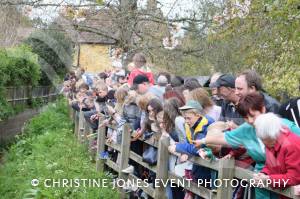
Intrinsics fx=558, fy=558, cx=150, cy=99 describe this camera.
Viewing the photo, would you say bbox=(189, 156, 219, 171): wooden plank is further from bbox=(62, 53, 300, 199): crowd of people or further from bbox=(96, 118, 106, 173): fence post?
bbox=(96, 118, 106, 173): fence post

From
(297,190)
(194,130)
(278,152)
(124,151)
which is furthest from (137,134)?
(297,190)

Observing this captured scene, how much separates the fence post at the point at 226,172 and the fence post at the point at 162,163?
5.21 feet

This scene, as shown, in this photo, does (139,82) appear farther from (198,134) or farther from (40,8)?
(40,8)

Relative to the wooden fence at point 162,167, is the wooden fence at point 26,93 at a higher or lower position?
lower

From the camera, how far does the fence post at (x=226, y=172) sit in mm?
4902

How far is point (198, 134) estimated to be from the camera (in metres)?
5.68

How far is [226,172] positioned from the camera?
491 cm

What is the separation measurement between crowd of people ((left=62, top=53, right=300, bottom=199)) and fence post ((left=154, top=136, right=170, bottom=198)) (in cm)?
7

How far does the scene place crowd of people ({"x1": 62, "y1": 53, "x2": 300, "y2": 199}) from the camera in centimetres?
428

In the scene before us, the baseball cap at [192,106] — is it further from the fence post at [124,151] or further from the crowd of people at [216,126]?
the fence post at [124,151]

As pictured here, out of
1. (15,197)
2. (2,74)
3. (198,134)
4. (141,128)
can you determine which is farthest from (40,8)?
(198,134)

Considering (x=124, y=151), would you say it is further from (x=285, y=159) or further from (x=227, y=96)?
(x=285, y=159)

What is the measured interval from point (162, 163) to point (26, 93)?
694 inches

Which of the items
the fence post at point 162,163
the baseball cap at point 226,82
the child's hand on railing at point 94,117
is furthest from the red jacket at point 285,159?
the child's hand on railing at point 94,117
